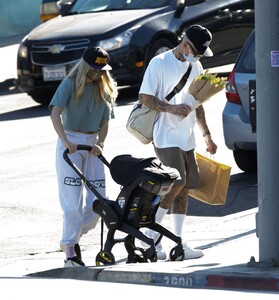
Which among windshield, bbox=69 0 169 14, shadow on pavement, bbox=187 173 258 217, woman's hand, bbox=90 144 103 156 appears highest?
woman's hand, bbox=90 144 103 156

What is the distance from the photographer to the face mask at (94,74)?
968 cm

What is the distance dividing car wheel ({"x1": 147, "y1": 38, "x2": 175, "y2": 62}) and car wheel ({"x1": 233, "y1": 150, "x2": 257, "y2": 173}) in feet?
17.4

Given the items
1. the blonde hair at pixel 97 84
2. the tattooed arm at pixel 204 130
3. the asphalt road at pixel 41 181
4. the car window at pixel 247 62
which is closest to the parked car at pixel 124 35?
the asphalt road at pixel 41 181

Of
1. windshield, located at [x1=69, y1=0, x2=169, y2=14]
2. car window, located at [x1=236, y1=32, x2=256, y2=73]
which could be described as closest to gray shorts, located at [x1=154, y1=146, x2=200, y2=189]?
car window, located at [x1=236, y1=32, x2=256, y2=73]

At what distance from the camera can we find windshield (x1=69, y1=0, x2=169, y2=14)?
19.1 m

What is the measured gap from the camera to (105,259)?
9.30 metres

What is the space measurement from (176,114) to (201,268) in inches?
59.7

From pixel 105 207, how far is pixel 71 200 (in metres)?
0.51

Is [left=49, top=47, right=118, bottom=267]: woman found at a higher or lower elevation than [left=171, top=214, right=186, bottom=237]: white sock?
higher

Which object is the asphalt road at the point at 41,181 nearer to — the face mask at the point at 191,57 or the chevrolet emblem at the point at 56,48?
the chevrolet emblem at the point at 56,48

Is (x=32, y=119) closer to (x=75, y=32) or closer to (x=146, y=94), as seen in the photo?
(x=75, y=32)

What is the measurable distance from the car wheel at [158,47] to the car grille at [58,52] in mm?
1008

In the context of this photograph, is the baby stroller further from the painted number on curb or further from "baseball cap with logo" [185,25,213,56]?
"baseball cap with logo" [185,25,213,56]

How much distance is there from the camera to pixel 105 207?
30.4ft
